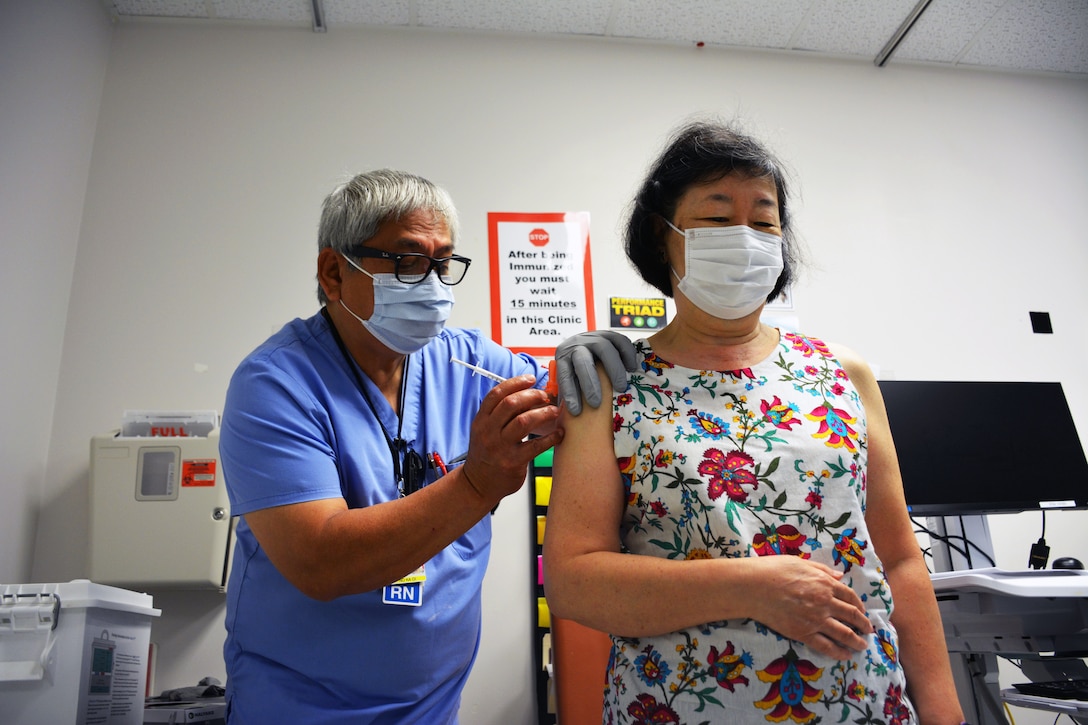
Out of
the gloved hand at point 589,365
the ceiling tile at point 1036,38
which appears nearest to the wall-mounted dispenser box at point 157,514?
the gloved hand at point 589,365

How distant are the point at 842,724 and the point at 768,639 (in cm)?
12

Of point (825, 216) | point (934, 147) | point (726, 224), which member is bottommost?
point (726, 224)

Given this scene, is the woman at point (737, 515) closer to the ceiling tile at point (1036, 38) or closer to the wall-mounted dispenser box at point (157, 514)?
the wall-mounted dispenser box at point (157, 514)

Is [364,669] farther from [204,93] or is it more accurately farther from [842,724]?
[204,93]

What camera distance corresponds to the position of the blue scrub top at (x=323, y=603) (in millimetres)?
1140

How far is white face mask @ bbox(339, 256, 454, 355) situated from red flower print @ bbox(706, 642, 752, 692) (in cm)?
75

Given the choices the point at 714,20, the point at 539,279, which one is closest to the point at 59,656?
the point at 539,279

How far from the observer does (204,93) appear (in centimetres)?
252

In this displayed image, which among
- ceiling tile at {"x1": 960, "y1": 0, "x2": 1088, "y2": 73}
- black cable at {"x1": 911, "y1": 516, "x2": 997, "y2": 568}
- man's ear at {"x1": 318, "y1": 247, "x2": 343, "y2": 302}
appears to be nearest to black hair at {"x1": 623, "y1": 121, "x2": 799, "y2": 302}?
man's ear at {"x1": 318, "y1": 247, "x2": 343, "y2": 302}

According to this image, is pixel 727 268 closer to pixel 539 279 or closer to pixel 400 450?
pixel 400 450

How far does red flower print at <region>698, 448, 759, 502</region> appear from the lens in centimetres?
90

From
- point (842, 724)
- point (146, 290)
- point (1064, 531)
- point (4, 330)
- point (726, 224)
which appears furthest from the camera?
point (1064, 531)

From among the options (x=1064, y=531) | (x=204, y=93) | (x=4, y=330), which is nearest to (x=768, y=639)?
(x=4, y=330)

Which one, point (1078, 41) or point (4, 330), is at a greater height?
point (1078, 41)
